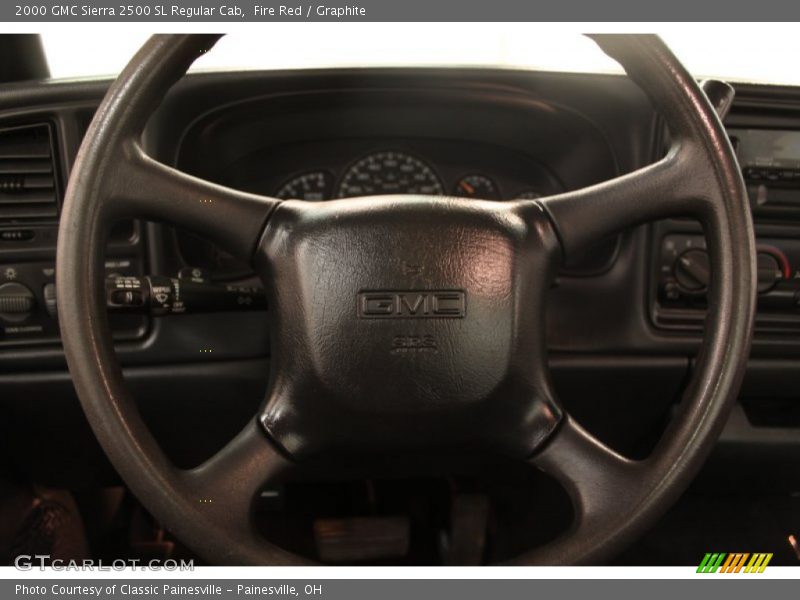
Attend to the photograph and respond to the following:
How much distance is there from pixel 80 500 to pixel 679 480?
1.13m

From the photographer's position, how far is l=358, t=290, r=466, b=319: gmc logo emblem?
0.74 m

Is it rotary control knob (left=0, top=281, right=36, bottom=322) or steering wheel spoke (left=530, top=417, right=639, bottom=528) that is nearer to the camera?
steering wheel spoke (left=530, top=417, right=639, bottom=528)

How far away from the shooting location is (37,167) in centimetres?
102

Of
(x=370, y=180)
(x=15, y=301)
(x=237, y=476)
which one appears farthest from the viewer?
(x=370, y=180)

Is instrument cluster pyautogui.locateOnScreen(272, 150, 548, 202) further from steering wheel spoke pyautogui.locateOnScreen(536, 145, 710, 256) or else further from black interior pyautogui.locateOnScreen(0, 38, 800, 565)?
steering wheel spoke pyautogui.locateOnScreen(536, 145, 710, 256)

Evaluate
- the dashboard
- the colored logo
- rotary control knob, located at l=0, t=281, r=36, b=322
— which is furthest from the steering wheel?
the colored logo

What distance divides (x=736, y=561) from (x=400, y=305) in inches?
35.5

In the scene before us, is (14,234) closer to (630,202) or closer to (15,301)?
(15,301)

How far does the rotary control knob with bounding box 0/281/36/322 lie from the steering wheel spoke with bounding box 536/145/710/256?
75 cm

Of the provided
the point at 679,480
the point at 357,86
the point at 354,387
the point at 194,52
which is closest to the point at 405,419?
the point at 354,387

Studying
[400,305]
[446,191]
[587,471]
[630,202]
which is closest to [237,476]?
[400,305]

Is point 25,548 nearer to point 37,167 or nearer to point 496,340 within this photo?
point 37,167

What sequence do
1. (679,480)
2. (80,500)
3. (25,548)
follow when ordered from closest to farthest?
(679,480)
(25,548)
(80,500)

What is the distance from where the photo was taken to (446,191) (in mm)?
1203
